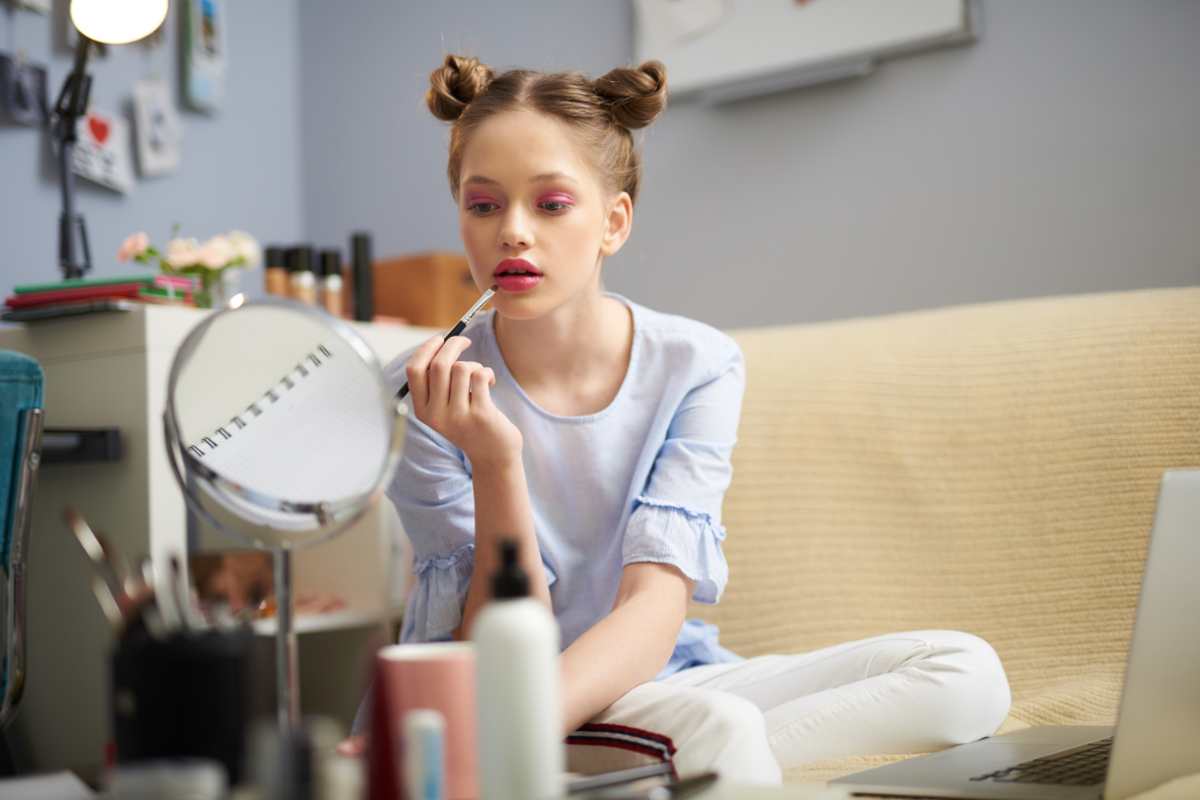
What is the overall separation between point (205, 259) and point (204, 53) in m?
0.81

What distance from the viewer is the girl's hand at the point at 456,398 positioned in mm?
1101

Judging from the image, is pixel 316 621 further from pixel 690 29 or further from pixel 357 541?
pixel 690 29

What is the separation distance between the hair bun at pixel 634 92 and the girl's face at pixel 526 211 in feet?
0.31

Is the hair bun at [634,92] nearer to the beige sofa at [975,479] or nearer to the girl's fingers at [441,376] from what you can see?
the girl's fingers at [441,376]

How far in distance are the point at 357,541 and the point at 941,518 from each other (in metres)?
0.97

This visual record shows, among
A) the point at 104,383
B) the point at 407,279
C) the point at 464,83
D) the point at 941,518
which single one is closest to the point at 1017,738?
the point at 941,518

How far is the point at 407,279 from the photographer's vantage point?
95.6 inches

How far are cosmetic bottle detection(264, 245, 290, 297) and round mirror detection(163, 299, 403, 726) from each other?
1596mm

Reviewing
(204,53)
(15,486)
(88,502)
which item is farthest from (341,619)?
(204,53)

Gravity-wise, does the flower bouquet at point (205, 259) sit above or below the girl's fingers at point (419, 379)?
above

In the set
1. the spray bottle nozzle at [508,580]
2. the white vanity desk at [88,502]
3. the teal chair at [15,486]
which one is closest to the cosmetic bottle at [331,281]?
the white vanity desk at [88,502]

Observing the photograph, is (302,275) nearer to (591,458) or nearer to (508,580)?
(591,458)

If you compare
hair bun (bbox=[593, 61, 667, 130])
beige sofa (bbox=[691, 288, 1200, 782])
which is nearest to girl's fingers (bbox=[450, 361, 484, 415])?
hair bun (bbox=[593, 61, 667, 130])

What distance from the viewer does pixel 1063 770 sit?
910 mm
